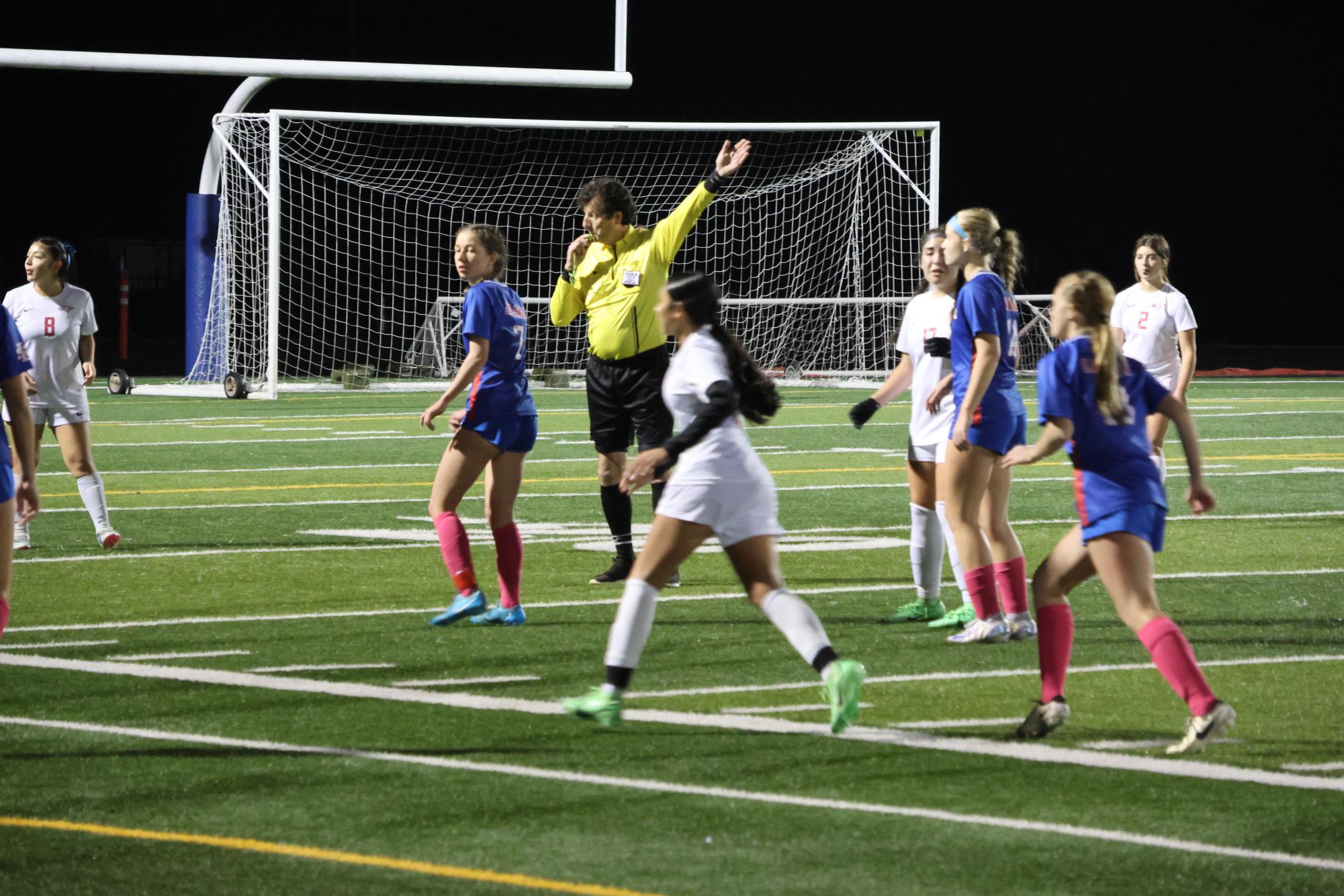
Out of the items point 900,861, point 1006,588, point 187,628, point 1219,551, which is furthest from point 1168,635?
point 1219,551

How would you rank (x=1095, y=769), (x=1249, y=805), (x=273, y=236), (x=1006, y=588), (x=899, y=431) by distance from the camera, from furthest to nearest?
(x=273, y=236) → (x=899, y=431) → (x=1006, y=588) → (x=1095, y=769) → (x=1249, y=805)

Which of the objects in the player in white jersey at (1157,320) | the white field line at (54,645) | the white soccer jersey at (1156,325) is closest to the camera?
the white field line at (54,645)

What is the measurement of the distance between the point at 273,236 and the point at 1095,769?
2092cm

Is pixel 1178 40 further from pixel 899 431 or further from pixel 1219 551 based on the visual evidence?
pixel 1219 551

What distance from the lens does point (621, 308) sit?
10.1 m

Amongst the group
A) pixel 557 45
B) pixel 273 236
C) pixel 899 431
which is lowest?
pixel 899 431

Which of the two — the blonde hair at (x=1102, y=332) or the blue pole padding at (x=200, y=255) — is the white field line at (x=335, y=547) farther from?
the blue pole padding at (x=200, y=255)

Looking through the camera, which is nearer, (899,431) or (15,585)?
(15,585)

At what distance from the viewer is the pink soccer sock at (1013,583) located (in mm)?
8469

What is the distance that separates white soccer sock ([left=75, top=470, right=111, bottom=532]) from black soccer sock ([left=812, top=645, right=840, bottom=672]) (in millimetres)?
6608

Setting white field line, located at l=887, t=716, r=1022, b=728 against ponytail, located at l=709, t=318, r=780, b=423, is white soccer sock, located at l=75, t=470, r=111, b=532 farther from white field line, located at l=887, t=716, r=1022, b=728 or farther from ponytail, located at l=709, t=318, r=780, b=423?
white field line, located at l=887, t=716, r=1022, b=728

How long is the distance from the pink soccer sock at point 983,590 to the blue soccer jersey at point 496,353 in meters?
2.12

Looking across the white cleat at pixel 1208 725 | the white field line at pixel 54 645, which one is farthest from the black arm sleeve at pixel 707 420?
the white field line at pixel 54 645

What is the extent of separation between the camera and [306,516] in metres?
13.9
